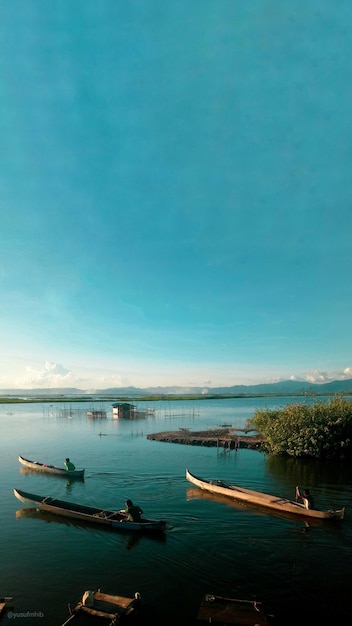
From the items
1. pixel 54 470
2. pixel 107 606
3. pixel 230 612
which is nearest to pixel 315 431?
pixel 54 470

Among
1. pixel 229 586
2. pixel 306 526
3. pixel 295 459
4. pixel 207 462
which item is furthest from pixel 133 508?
pixel 295 459

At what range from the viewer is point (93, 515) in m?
21.9

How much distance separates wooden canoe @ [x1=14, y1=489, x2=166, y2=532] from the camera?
20359mm

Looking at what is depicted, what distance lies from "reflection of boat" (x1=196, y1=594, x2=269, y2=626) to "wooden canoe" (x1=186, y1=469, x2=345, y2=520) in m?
10.5

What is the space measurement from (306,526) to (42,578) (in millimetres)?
14586

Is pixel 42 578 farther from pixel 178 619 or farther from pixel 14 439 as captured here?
pixel 14 439

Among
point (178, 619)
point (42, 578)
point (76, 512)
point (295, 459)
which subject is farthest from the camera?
point (295, 459)

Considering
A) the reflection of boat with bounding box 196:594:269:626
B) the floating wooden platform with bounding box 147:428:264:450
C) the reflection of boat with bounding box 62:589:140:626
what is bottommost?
the floating wooden platform with bounding box 147:428:264:450

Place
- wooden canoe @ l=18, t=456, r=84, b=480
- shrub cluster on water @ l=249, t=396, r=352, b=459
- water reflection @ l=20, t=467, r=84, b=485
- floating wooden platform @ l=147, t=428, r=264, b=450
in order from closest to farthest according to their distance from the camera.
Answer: water reflection @ l=20, t=467, r=84, b=485 < wooden canoe @ l=18, t=456, r=84, b=480 < shrub cluster on water @ l=249, t=396, r=352, b=459 < floating wooden platform @ l=147, t=428, r=264, b=450

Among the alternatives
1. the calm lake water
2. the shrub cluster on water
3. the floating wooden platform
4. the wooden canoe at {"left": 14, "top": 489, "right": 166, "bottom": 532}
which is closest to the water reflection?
the calm lake water

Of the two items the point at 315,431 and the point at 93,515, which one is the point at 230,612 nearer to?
the point at 93,515

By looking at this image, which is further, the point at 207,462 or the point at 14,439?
the point at 14,439

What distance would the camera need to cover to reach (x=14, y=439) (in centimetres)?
6006

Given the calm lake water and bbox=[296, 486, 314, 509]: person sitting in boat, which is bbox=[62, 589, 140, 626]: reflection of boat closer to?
the calm lake water
